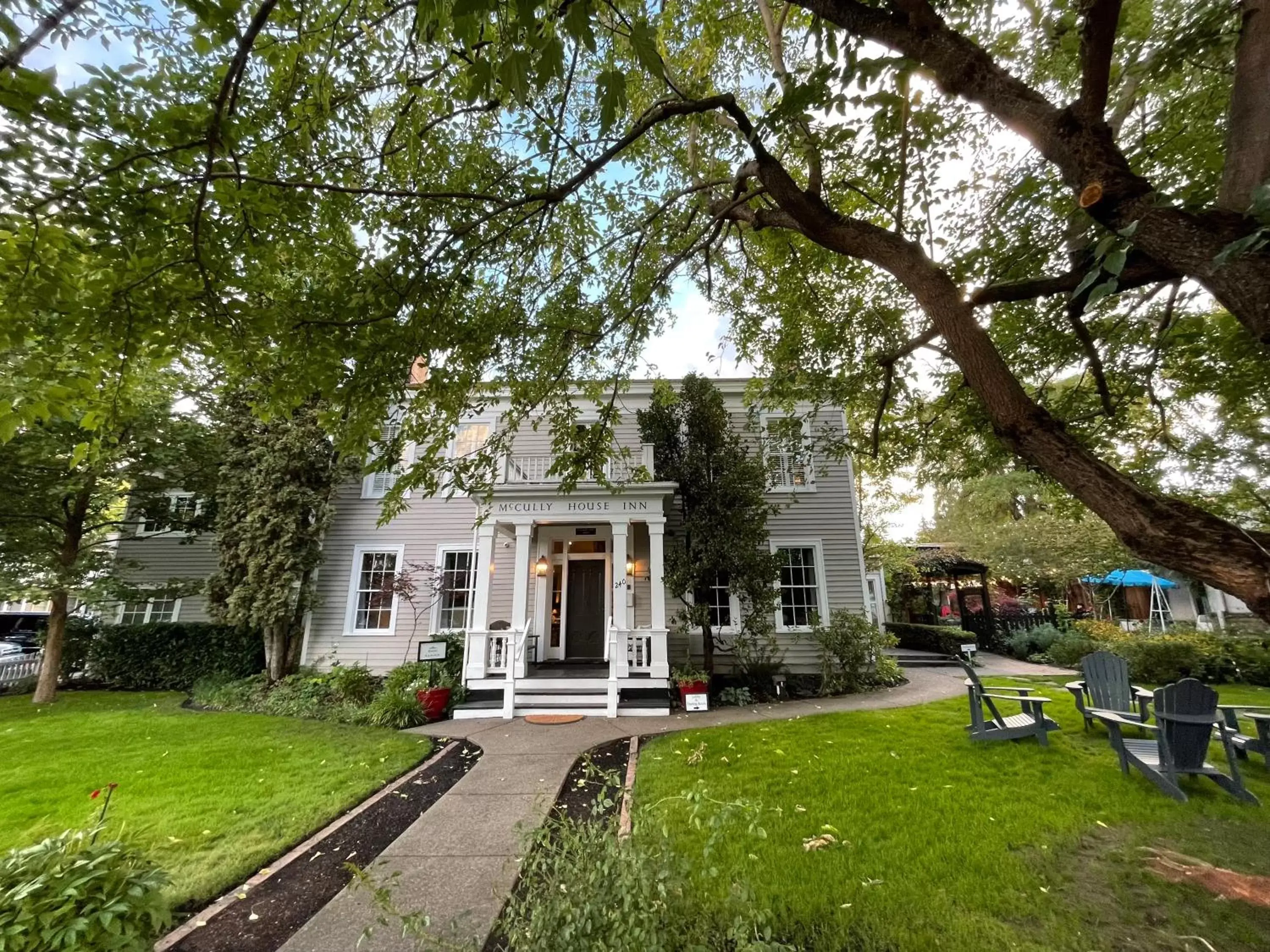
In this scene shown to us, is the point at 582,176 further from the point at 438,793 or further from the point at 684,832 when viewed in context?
the point at 438,793

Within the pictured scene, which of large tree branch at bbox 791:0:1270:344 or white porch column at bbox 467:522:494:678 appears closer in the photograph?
large tree branch at bbox 791:0:1270:344

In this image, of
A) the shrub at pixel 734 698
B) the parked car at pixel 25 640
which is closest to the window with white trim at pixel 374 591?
the shrub at pixel 734 698

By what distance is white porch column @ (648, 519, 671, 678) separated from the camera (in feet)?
28.9

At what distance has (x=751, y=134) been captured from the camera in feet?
10.2

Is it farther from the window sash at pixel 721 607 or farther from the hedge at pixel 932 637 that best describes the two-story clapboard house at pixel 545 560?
the hedge at pixel 932 637

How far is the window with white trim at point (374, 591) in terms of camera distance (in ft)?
37.8

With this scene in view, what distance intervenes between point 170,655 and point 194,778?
808 centimetres

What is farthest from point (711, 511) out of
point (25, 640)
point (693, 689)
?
point (25, 640)

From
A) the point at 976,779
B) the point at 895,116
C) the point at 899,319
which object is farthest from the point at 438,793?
the point at 899,319

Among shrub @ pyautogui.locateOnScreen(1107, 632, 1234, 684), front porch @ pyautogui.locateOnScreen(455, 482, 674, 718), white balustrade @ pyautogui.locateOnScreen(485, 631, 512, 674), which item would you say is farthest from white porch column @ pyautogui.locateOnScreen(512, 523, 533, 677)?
shrub @ pyautogui.locateOnScreen(1107, 632, 1234, 684)

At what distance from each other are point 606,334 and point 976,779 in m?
5.78

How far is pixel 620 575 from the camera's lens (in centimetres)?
900

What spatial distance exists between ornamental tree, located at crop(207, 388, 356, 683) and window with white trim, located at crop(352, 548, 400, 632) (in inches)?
41.2

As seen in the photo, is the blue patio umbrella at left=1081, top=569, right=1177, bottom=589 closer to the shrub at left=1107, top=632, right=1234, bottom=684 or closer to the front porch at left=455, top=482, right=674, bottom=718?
the shrub at left=1107, top=632, right=1234, bottom=684
